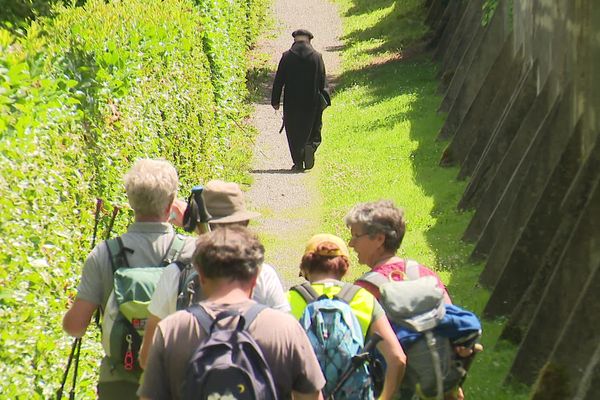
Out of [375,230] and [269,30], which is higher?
[375,230]

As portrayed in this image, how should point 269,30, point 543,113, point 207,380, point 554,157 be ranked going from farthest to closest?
1. point 269,30
2. point 543,113
3. point 554,157
4. point 207,380

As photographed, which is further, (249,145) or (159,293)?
(249,145)

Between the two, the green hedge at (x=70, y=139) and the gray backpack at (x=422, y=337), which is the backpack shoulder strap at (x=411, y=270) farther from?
the green hedge at (x=70, y=139)

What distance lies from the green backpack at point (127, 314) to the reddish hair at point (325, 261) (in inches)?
29.4

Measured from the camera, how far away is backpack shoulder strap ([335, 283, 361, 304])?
24.3 ft

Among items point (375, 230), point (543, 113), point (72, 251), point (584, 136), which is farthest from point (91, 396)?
point (543, 113)

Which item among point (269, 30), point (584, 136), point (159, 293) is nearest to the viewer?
point (159, 293)

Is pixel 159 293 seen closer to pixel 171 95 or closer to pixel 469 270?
pixel 171 95

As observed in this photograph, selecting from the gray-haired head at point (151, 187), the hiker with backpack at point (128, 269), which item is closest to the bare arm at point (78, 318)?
the hiker with backpack at point (128, 269)

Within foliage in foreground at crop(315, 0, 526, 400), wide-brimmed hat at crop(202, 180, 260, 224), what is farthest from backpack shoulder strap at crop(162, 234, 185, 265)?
foliage in foreground at crop(315, 0, 526, 400)

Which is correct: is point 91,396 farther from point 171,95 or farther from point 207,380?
point 171,95

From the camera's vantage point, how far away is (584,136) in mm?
13023

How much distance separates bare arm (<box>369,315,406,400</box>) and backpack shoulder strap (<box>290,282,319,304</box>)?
12.4 inches

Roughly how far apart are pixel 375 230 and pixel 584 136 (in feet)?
17.9
